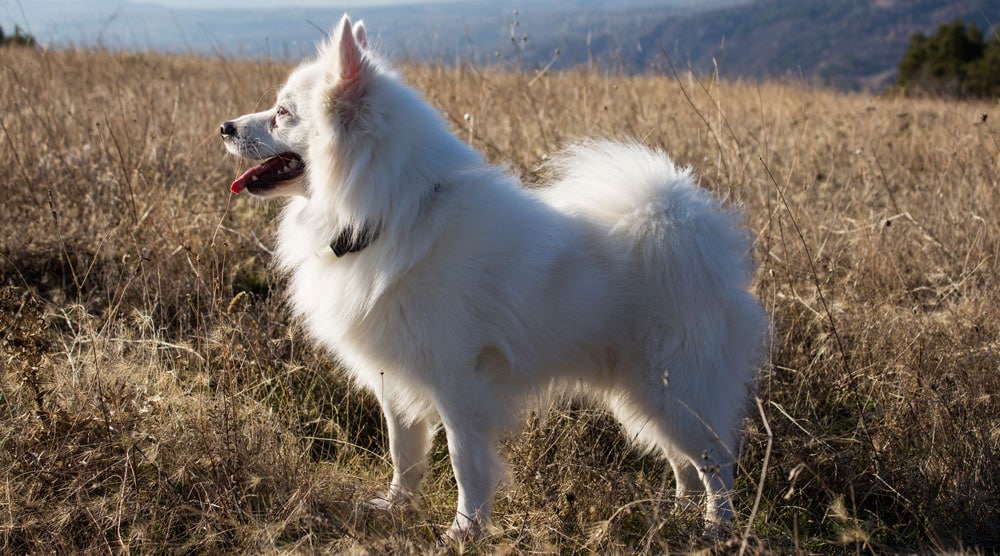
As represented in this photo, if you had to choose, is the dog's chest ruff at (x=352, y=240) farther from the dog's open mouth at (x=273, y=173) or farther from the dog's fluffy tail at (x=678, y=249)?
the dog's fluffy tail at (x=678, y=249)

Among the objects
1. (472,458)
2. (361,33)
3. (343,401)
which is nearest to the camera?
(472,458)

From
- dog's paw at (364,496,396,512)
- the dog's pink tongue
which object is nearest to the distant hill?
the dog's pink tongue

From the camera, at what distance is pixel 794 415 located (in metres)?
3.08

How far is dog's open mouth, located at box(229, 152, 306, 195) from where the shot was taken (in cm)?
242

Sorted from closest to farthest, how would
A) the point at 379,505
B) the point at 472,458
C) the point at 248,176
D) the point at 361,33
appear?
the point at 472,458 < the point at 248,176 < the point at 379,505 < the point at 361,33

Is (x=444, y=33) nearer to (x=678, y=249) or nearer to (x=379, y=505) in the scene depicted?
(x=678, y=249)

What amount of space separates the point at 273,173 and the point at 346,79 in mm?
454

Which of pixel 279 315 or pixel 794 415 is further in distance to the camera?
pixel 279 315

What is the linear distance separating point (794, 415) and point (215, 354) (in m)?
2.50

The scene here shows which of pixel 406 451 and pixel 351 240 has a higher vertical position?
pixel 351 240

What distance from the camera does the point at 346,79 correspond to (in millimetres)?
2186

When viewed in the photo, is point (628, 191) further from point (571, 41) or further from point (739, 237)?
point (571, 41)

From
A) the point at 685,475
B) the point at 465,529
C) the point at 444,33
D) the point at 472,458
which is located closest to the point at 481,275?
the point at 472,458

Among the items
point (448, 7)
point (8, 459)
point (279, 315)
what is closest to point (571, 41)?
point (279, 315)
